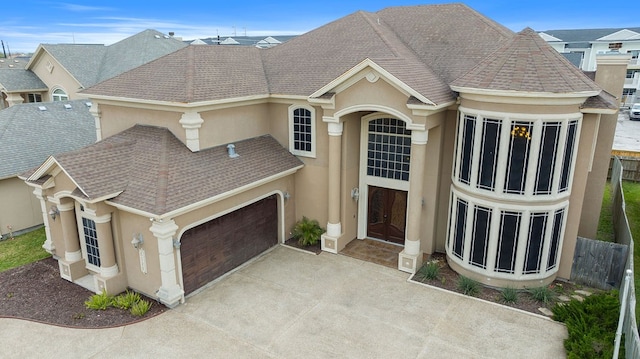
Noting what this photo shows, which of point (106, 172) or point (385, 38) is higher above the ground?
point (385, 38)

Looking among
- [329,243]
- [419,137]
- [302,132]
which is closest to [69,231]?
[302,132]

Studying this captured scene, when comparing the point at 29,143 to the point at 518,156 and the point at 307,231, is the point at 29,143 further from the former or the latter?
the point at 518,156

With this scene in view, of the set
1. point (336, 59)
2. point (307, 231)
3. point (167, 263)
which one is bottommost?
point (307, 231)

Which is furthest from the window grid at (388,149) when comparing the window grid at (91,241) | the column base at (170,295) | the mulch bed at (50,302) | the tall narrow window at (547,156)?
the window grid at (91,241)

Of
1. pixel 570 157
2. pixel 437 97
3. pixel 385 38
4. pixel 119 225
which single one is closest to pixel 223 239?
pixel 119 225

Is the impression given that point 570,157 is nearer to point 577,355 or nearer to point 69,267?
point 577,355

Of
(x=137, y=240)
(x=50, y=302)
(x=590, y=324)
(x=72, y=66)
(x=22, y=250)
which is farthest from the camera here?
(x=72, y=66)
